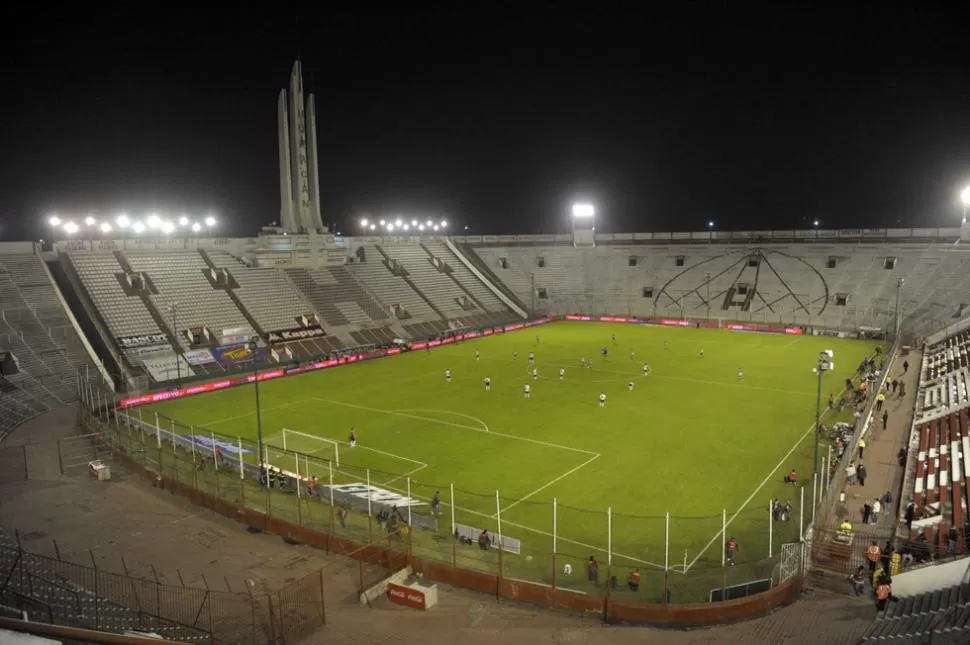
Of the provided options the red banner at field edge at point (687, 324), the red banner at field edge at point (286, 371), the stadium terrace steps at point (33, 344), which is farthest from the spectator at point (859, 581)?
the red banner at field edge at point (687, 324)

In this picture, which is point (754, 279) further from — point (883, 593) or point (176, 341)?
point (883, 593)

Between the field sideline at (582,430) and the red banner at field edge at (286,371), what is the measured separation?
1601 millimetres

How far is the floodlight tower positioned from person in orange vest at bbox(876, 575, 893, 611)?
265 ft

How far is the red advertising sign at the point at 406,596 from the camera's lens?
17.6 metres

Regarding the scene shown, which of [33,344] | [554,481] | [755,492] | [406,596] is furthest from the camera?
[33,344]

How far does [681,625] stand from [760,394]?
2867 centimetres

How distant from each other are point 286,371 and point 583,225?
5718 centimetres

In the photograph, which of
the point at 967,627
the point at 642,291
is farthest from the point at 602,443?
the point at 642,291

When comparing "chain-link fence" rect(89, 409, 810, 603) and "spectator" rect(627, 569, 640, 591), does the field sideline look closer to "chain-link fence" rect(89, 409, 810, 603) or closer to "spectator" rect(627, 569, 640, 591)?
"chain-link fence" rect(89, 409, 810, 603)

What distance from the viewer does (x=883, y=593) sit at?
16.7m

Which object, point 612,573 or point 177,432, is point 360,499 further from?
point 177,432

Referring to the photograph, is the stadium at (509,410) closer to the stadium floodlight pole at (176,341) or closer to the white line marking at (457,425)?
the white line marking at (457,425)

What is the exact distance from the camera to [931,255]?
71.6m

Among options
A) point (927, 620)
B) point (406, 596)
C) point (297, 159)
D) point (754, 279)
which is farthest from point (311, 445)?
point (754, 279)
